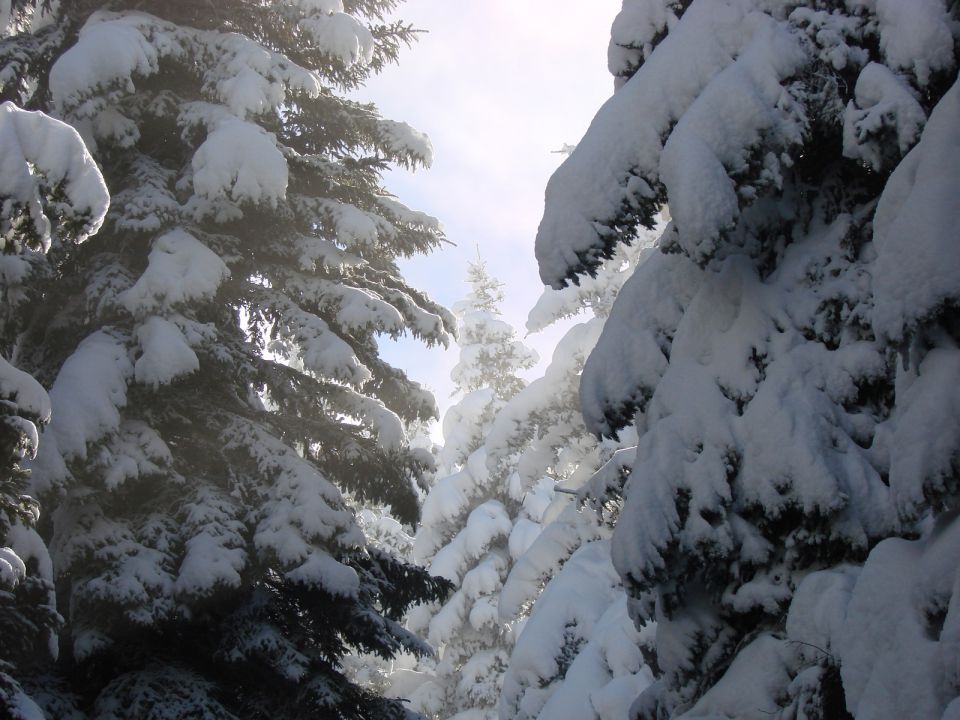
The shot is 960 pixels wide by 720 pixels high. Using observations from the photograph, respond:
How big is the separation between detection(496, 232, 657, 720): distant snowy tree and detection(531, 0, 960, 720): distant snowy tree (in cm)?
199

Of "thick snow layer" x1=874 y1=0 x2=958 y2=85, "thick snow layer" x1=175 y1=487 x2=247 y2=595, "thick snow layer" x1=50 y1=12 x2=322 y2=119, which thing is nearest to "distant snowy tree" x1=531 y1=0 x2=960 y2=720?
"thick snow layer" x1=874 y1=0 x2=958 y2=85

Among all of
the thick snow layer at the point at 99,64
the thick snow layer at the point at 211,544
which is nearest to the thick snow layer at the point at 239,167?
the thick snow layer at the point at 99,64

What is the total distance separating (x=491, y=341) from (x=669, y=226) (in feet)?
82.5

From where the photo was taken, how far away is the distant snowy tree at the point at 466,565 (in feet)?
72.3

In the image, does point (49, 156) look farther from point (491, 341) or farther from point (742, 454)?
point (491, 341)

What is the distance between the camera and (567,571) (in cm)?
1078

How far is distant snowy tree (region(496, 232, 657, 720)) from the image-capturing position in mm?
8836

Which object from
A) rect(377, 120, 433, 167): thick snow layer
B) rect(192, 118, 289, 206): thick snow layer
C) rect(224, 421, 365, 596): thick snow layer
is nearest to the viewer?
rect(224, 421, 365, 596): thick snow layer

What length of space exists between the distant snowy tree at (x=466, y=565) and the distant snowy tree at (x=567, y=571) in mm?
7329

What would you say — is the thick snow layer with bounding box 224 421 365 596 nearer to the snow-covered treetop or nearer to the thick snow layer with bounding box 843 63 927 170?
the thick snow layer with bounding box 843 63 927 170

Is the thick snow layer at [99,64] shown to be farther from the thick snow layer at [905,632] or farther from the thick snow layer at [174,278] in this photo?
the thick snow layer at [905,632]

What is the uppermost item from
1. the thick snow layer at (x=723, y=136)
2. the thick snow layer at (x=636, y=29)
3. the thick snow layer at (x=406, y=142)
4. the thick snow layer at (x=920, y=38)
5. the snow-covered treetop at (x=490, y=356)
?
the snow-covered treetop at (x=490, y=356)

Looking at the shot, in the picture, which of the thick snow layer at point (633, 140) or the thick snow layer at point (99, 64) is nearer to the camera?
the thick snow layer at point (633, 140)

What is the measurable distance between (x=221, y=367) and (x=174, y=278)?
1.15m
